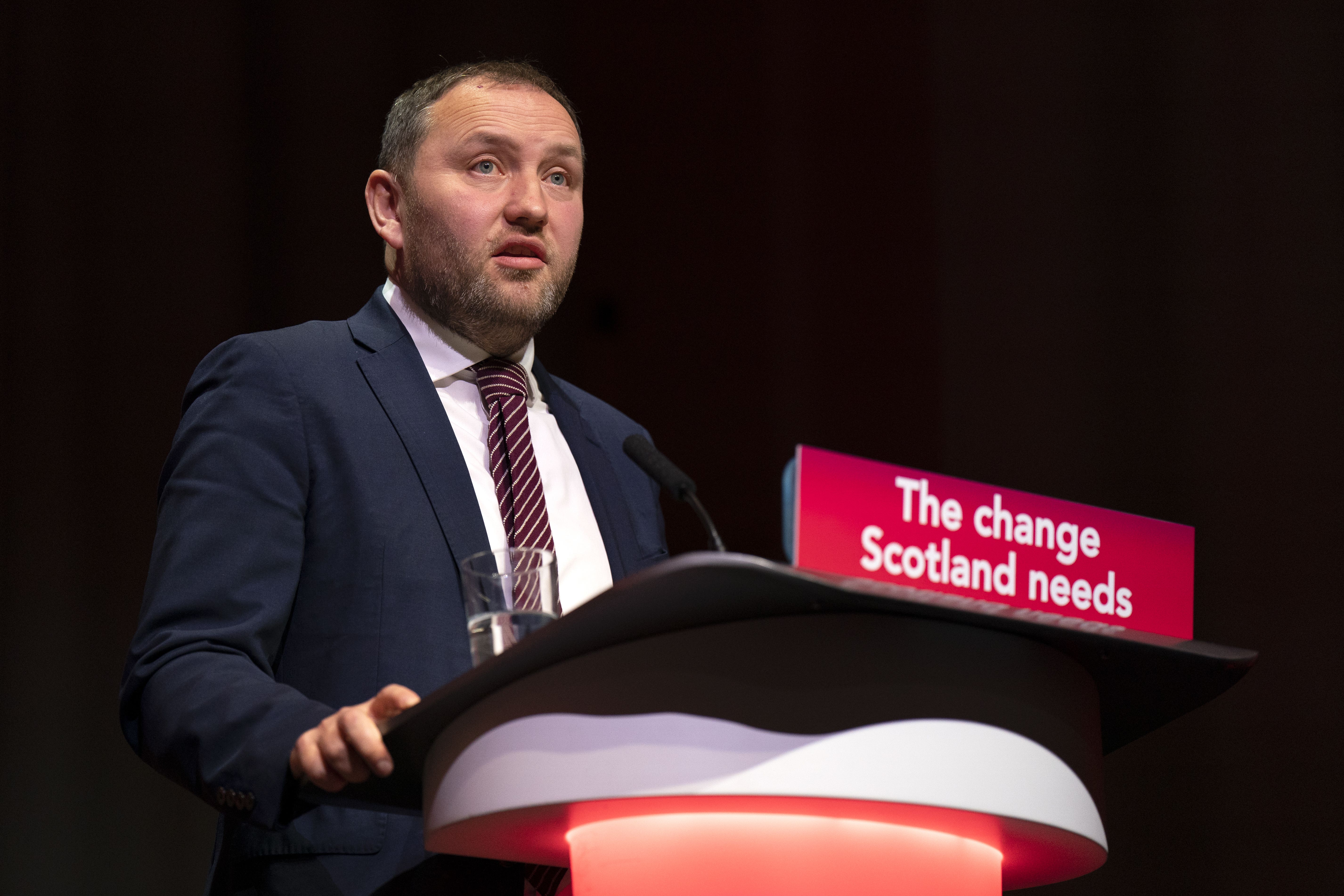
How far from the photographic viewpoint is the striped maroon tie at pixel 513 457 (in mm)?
1588

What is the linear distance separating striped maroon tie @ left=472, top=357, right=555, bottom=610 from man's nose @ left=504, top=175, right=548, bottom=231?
0.66ft

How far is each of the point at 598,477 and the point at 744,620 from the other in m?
0.96

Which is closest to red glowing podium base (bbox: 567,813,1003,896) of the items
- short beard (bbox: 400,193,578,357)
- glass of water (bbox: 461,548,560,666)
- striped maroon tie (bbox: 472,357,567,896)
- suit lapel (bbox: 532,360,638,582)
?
glass of water (bbox: 461,548,560,666)

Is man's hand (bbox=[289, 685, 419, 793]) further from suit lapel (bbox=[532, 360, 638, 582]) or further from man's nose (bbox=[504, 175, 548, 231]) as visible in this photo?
man's nose (bbox=[504, 175, 548, 231])

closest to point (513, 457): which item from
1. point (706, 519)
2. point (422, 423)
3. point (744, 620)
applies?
point (422, 423)

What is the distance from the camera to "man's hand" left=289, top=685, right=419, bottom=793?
98 centimetres

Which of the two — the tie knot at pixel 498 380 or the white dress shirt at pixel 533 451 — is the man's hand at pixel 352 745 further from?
the tie knot at pixel 498 380

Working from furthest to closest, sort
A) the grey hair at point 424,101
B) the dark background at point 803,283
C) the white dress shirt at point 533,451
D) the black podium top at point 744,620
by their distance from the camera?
the dark background at point 803,283 < the grey hair at point 424,101 < the white dress shirt at point 533,451 < the black podium top at point 744,620

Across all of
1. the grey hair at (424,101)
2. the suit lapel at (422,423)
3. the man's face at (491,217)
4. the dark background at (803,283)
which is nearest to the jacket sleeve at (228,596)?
the suit lapel at (422,423)

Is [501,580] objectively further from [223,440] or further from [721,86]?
[721,86]

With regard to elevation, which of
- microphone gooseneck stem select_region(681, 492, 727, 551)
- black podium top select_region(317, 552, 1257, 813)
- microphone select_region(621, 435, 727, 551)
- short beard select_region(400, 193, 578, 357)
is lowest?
black podium top select_region(317, 552, 1257, 813)

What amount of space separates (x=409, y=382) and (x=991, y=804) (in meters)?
1.00

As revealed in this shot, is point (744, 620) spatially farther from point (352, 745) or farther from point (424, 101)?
point (424, 101)

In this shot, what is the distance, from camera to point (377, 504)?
1497 millimetres
